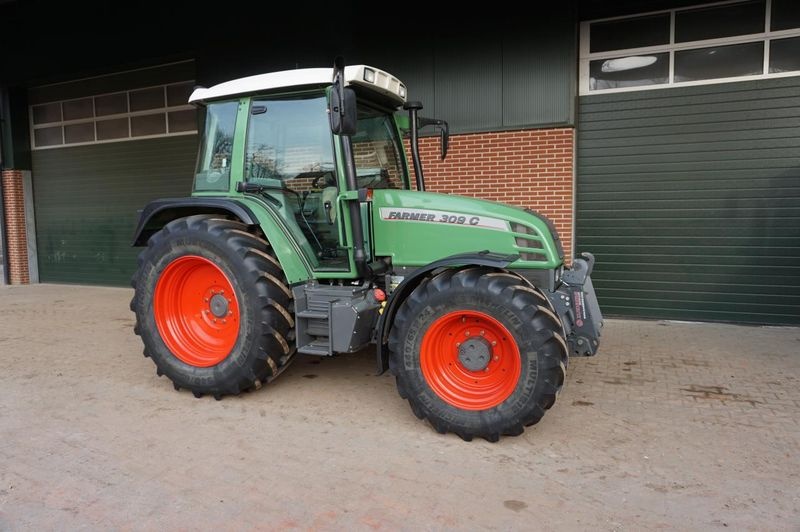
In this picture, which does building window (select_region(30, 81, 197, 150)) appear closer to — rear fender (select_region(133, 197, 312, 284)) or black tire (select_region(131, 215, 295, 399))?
rear fender (select_region(133, 197, 312, 284))

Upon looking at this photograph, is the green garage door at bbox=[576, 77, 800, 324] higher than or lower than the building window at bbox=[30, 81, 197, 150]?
lower

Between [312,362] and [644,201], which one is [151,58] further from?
[644,201]

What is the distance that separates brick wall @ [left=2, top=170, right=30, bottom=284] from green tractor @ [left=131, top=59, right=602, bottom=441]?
9171 mm

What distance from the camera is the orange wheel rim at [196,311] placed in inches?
182

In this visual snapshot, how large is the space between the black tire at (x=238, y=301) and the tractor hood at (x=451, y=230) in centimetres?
84

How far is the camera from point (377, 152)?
182 inches

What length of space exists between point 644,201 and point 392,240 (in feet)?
15.3

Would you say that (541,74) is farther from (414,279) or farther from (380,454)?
(380,454)

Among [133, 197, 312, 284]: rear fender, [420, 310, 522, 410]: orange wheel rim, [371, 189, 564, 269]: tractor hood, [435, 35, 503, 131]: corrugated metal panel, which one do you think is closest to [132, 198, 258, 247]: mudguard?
[133, 197, 312, 284]: rear fender

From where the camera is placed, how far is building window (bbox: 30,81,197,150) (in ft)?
34.7

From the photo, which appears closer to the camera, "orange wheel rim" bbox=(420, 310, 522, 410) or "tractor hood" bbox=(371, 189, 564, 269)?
"orange wheel rim" bbox=(420, 310, 522, 410)

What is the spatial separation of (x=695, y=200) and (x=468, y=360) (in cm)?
502

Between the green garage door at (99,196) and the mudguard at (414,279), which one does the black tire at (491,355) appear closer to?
the mudguard at (414,279)

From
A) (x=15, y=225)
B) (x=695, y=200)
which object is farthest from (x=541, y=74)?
(x=15, y=225)
